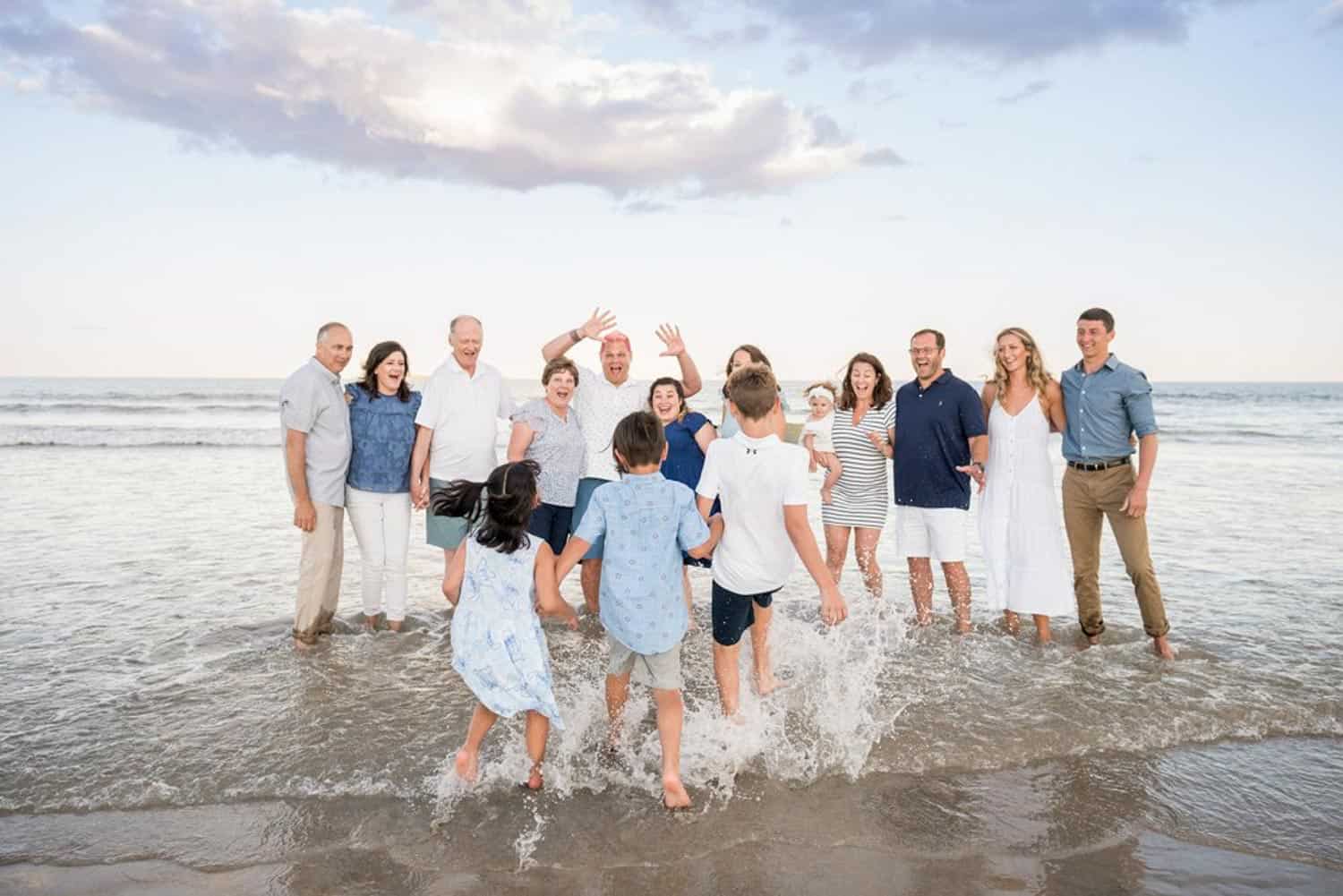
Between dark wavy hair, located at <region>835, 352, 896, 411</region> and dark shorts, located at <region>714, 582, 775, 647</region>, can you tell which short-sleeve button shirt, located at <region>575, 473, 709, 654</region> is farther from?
dark wavy hair, located at <region>835, 352, 896, 411</region>

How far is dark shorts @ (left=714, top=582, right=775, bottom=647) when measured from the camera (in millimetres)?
4293

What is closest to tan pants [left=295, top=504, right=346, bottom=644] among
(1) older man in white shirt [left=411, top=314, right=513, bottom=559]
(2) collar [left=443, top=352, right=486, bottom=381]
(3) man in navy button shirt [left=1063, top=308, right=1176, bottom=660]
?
(1) older man in white shirt [left=411, top=314, right=513, bottom=559]

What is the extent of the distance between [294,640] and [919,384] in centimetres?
527

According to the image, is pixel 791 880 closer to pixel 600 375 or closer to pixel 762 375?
pixel 762 375

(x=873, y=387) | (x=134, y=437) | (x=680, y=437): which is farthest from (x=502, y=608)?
(x=134, y=437)

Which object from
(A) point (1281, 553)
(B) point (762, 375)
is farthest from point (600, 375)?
(A) point (1281, 553)

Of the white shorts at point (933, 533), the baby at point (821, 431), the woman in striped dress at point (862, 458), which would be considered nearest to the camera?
the baby at point (821, 431)

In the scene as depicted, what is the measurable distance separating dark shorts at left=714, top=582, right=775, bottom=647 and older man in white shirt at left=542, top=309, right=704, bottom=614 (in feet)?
6.72

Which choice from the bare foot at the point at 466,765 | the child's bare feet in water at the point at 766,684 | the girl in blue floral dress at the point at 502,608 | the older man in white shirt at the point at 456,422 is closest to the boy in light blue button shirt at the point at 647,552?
the girl in blue floral dress at the point at 502,608

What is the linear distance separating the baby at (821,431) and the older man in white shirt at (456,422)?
259 cm

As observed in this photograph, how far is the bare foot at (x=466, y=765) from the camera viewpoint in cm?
382

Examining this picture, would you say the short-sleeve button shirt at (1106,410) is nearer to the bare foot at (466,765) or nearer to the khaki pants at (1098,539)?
the khaki pants at (1098,539)

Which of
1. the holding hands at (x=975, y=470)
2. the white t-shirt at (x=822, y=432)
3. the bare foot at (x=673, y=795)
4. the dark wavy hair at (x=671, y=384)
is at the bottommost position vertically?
the bare foot at (x=673, y=795)

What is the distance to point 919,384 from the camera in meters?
6.48
